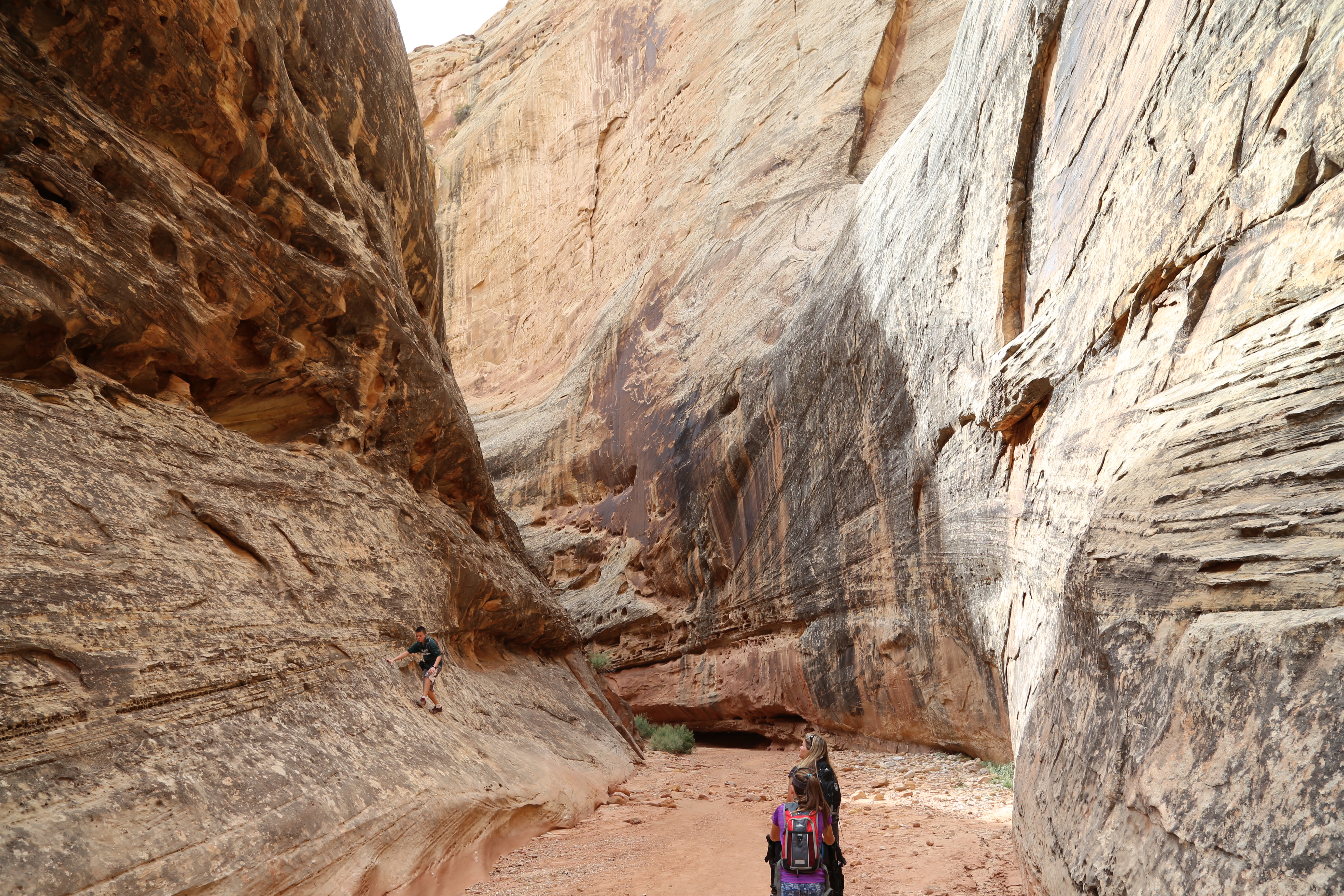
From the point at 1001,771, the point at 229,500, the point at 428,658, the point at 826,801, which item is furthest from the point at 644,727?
the point at 826,801

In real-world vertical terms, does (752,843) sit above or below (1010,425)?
below

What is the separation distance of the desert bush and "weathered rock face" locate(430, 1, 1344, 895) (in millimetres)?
844

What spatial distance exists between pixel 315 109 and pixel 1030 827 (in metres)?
9.58

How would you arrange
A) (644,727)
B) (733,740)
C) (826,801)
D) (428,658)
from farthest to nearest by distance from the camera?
(733,740) → (644,727) → (428,658) → (826,801)

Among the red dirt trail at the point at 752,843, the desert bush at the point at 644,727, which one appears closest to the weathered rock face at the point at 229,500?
the red dirt trail at the point at 752,843

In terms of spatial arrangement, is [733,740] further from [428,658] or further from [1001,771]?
[428,658]

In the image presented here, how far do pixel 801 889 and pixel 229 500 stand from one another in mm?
5058

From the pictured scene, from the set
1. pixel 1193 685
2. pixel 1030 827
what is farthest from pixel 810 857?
pixel 1193 685

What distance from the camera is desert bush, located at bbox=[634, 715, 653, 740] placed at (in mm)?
14875

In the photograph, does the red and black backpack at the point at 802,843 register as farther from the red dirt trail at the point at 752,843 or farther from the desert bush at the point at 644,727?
the desert bush at the point at 644,727

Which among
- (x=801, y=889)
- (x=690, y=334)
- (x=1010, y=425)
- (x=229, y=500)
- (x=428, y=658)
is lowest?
(x=801, y=889)

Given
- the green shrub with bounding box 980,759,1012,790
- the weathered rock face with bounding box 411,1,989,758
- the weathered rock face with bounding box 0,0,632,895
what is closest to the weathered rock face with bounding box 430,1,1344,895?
the weathered rock face with bounding box 411,1,989,758

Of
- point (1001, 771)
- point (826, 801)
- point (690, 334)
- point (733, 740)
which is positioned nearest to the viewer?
point (826, 801)

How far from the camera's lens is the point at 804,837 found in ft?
12.9
